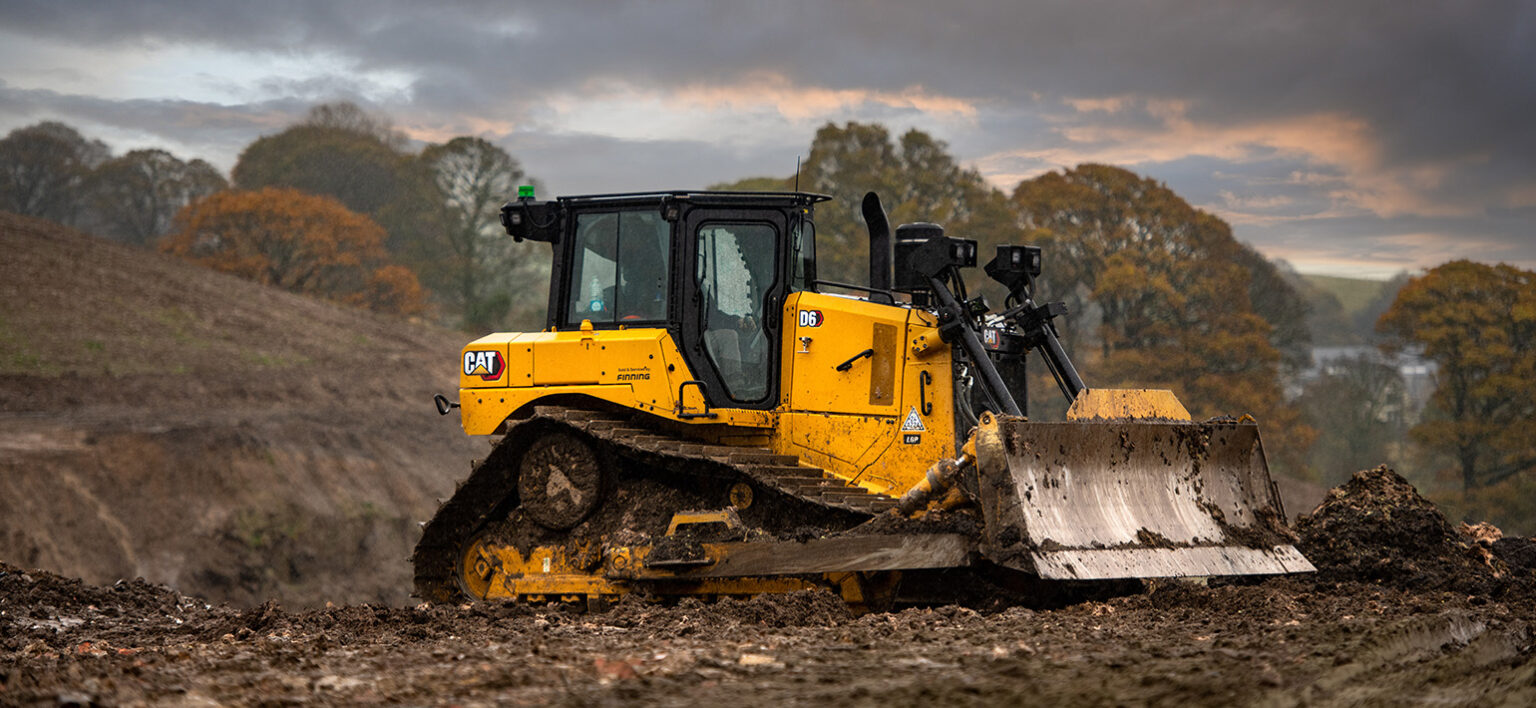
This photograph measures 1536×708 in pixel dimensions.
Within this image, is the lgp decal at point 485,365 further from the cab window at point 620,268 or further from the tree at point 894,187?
the tree at point 894,187

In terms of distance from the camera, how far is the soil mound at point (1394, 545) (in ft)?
27.5

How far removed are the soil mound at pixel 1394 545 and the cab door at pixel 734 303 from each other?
152 inches

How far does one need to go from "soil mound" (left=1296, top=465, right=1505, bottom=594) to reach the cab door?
385 cm

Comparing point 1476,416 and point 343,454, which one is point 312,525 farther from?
point 1476,416

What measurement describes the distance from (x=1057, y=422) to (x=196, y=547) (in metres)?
15.1

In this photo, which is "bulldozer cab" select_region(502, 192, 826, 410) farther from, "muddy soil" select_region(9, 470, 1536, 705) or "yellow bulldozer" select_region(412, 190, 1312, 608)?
"muddy soil" select_region(9, 470, 1536, 705)

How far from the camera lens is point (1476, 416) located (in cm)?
3019

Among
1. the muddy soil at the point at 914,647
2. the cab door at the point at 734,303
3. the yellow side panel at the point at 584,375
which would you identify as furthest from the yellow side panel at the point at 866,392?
the muddy soil at the point at 914,647

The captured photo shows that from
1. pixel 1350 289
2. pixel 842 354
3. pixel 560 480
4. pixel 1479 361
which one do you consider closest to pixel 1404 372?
pixel 1479 361

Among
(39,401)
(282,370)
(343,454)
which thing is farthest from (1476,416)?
(39,401)

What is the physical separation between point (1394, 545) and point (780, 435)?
160 inches

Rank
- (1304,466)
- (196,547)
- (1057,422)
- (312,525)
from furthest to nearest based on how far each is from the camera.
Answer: (1304,466) < (312,525) < (196,547) < (1057,422)

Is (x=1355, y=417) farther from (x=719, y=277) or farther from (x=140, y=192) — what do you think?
(x=140, y=192)

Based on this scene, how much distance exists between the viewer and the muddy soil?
190 inches
